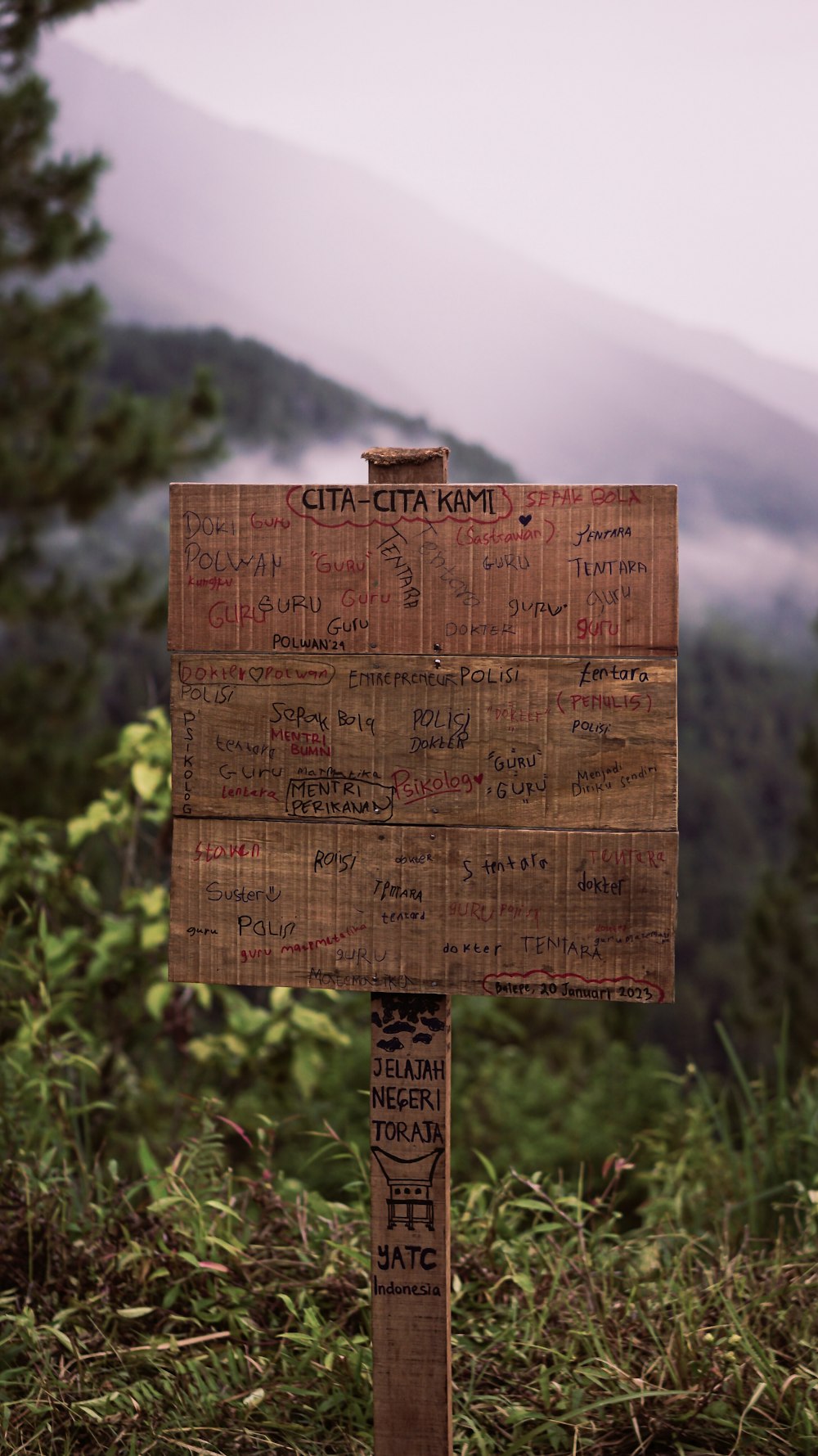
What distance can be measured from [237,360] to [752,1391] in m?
7.89

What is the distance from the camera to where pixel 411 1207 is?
5.40 ft

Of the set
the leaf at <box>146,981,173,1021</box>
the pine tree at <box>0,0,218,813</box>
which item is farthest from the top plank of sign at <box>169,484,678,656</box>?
the pine tree at <box>0,0,218,813</box>

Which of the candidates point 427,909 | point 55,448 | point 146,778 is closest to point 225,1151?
point 146,778

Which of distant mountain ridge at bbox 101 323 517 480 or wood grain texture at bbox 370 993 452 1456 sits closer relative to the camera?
wood grain texture at bbox 370 993 452 1456

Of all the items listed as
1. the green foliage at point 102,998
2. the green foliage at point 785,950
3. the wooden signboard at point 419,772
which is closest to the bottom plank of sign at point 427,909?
the wooden signboard at point 419,772

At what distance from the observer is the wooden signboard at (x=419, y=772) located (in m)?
1.60

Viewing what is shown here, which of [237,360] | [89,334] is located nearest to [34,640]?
[89,334]

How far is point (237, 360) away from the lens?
856 centimetres

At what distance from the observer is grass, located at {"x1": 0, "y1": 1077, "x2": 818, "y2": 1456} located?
170 cm

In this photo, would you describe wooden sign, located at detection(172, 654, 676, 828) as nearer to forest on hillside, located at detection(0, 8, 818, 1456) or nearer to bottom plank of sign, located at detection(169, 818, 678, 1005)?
bottom plank of sign, located at detection(169, 818, 678, 1005)

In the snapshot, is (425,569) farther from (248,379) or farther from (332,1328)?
(248,379)

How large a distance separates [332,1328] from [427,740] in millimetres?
941

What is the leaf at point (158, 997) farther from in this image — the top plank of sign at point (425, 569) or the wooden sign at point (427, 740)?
the top plank of sign at point (425, 569)

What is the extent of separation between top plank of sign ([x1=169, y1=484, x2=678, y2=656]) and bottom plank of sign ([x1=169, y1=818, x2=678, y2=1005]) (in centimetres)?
26
